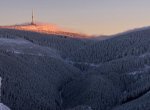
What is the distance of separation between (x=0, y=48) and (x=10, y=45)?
10205 mm

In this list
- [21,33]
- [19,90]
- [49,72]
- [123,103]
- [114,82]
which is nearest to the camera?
[123,103]

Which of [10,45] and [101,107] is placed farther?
[10,45]

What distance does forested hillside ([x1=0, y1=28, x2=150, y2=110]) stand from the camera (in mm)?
91438

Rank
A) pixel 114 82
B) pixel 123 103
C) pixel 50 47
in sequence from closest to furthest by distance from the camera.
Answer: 1. pixel 123 103
2. pixel 114 82
3. pixel 50 47

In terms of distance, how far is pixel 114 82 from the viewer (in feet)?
347

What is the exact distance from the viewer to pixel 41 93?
98.9 metres

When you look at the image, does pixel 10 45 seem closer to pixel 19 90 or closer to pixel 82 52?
pixel 82 52

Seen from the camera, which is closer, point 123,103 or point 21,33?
point 123,103

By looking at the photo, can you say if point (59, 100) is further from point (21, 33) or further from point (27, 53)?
point (21, 33)

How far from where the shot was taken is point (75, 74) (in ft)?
392

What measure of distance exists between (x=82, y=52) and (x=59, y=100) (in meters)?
45.9

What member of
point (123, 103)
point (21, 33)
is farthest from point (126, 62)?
point (21, 33)

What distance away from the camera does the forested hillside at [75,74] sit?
91.4 meters

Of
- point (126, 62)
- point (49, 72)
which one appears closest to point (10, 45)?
point (49, 72)
